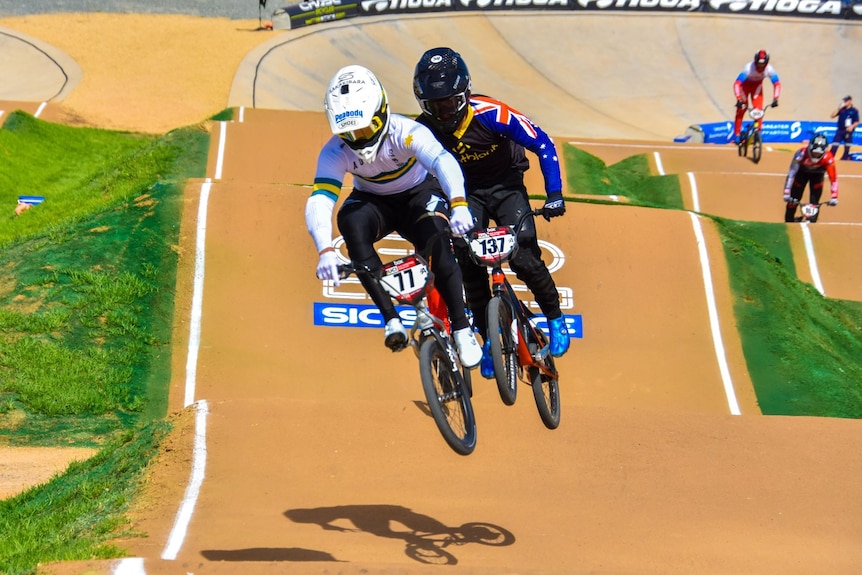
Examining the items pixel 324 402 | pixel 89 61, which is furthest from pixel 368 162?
pixel 89 61

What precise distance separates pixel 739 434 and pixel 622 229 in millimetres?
5141

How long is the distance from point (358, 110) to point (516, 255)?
2.02 meters

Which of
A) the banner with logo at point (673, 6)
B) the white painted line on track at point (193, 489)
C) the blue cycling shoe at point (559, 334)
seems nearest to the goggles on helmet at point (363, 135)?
the blue cycling shoe at point (559, 334)

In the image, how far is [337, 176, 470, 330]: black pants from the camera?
7380 mm

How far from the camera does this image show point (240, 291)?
1414 centimetres

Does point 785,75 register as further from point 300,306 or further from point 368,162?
point 368,162

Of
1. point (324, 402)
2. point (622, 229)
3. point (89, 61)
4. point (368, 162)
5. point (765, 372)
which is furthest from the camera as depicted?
point (89, 61)

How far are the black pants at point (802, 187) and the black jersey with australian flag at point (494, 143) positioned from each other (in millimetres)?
13951

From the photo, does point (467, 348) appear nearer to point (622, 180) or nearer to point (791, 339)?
point (791, 339)

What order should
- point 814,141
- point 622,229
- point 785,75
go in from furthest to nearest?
point 785,75
point 814,141
point 622,229

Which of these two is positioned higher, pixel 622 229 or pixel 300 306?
pixel 622 229

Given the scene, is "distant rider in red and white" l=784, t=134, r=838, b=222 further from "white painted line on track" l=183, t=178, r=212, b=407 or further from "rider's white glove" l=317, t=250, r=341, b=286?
"rider's white glove" l=317, t=250, r=341, b=286

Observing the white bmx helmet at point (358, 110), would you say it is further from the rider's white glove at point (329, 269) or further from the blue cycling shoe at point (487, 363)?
the blue cycling shoe at point (487, 363)

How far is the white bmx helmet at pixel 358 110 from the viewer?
7.08m
